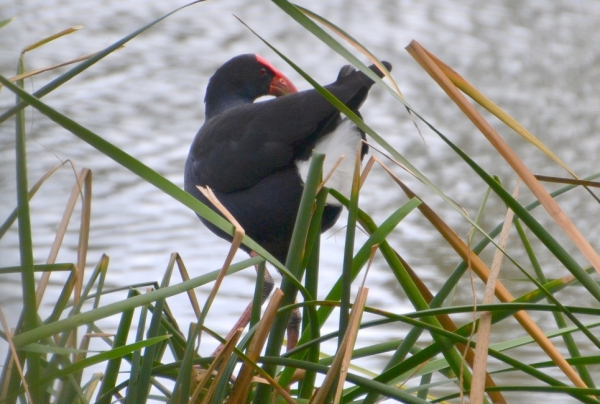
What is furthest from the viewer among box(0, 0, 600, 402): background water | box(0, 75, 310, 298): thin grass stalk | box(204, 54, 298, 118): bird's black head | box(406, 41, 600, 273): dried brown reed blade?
box(0, 0, 600, 402): background water

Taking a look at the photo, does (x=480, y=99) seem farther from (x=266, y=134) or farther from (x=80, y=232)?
(x=266, y=134)

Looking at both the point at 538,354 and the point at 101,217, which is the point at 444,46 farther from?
the point at 538,354

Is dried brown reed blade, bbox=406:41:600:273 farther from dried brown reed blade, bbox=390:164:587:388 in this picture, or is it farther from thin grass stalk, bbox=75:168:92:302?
thin grass stalk, bbox=75:168:92:302

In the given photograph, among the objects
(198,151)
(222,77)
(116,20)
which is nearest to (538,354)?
(198,151)

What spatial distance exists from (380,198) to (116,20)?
2.25 metres

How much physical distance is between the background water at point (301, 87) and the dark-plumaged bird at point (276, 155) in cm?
24

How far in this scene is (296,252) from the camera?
0.72 m

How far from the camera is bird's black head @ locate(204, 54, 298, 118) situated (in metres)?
1.90

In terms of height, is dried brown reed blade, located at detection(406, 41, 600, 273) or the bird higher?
the bird

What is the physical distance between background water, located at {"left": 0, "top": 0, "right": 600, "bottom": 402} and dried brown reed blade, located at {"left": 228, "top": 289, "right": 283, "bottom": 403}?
0.71 ft

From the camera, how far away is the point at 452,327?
83 centimetres

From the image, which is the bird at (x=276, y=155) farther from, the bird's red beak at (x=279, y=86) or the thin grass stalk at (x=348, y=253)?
the thin grass stalk at (x=348, y=253)

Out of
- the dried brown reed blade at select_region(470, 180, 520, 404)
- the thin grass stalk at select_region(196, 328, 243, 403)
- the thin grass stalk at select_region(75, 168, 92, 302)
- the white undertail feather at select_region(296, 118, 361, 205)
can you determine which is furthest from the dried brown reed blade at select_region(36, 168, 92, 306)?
the white undertail feather at select_region(296, 118, 361, 205)

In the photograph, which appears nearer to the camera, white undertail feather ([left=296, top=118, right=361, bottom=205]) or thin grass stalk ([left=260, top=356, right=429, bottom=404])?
thin grass stalk ([left=260, top=356, right=429, bottom=404])
